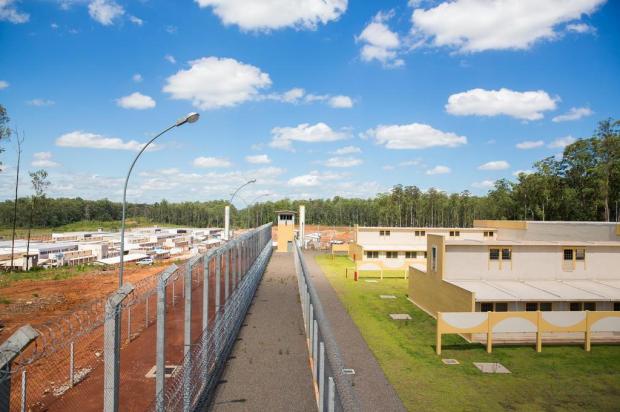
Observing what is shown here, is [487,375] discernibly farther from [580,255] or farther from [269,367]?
[580,255]

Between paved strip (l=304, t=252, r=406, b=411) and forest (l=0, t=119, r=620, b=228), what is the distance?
32.1 metres

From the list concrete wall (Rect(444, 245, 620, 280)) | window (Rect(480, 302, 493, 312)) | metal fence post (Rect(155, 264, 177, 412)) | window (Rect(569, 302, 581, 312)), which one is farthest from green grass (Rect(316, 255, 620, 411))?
metal fence post (Rect(155, 264, 177, 412))

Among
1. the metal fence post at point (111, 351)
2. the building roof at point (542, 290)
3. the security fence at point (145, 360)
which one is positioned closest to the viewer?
the metal fence post at point (111, 351)

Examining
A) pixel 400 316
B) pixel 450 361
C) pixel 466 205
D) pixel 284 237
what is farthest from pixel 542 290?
pixel 466 205

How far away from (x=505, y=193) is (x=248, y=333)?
295 ft

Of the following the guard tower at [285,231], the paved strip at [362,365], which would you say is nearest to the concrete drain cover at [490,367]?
the paved strip at [362,365]

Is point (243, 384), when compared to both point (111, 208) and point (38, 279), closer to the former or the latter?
point (38, 279)

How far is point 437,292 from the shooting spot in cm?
2114

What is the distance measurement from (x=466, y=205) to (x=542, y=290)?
104 metres

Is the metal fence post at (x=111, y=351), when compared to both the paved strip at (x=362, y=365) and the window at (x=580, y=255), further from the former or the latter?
the window at (x=580, y=255)

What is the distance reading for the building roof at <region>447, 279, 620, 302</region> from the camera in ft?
57.8

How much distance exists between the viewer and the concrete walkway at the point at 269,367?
31.0 ft

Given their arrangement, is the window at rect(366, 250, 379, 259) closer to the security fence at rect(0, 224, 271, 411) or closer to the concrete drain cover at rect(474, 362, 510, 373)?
the security fence at rect(0, 224, 271, 411)

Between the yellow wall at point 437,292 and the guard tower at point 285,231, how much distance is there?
31.7 m
